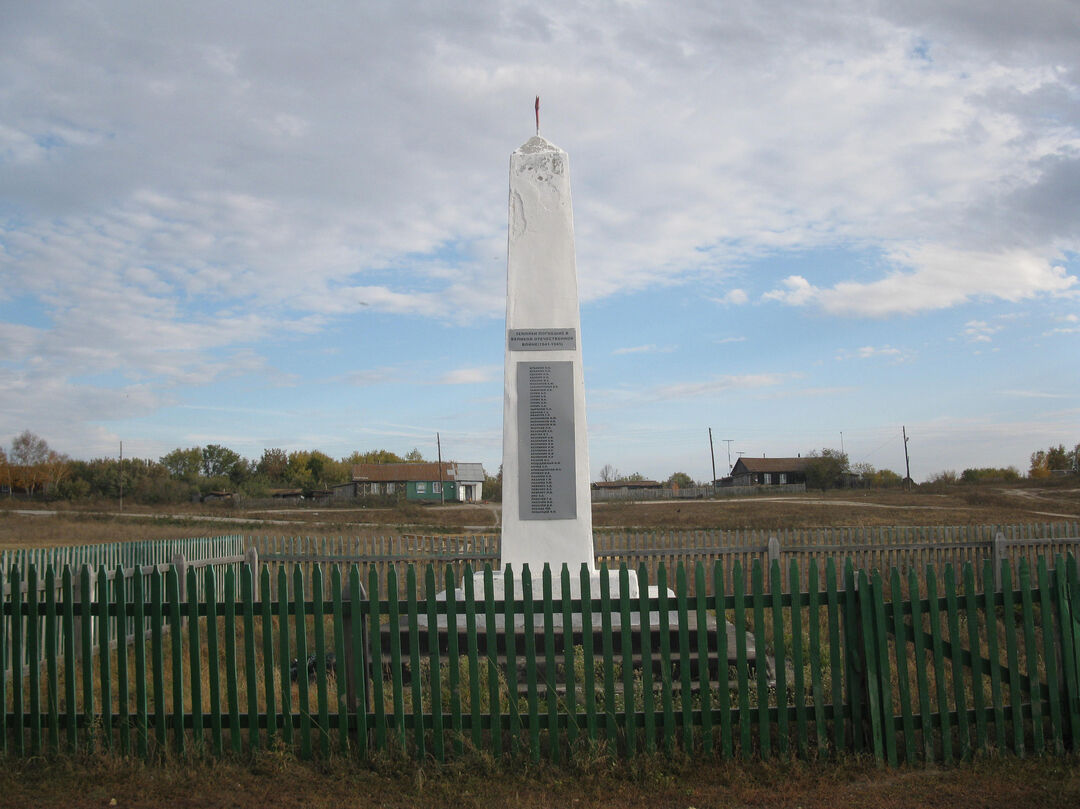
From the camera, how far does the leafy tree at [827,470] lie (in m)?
88.8

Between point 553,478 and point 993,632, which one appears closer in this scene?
point 993,632

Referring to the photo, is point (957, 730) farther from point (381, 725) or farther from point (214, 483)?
point (214, 483)

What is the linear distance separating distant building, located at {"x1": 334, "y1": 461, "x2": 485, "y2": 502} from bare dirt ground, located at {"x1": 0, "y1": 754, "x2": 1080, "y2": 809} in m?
79.4

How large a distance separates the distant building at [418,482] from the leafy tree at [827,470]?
3837 centimetres

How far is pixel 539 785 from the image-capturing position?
15.4ft

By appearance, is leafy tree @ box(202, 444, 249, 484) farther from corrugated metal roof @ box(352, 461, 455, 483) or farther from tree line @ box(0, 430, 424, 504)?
corrugated metal roof @ box(352, 461, 455, 483)

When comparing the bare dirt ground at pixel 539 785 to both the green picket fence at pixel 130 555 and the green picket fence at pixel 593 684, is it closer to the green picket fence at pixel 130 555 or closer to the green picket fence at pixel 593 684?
the green picket fence at pixel 593 684

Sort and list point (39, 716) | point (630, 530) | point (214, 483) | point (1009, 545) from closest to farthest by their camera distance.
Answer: point (39, 716)
point (1009, 545)
point (630, 530)
point (214, 483)

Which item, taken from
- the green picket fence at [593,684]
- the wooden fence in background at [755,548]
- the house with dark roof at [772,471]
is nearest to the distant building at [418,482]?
the house with dark roof at [772,471]

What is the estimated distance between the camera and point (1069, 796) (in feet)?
14.6

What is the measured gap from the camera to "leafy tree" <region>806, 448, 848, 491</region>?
3494 inches

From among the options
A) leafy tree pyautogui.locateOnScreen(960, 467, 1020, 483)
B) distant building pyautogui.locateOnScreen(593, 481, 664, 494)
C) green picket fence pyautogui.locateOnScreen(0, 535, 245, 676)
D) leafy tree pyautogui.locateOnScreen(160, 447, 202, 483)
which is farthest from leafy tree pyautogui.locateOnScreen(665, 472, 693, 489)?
green picket fence pyautogui.locateOnScreen(0, 535, 245, 676)

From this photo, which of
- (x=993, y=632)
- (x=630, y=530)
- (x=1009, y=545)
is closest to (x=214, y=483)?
(x=630, y=530)

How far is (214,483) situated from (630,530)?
236 ft
